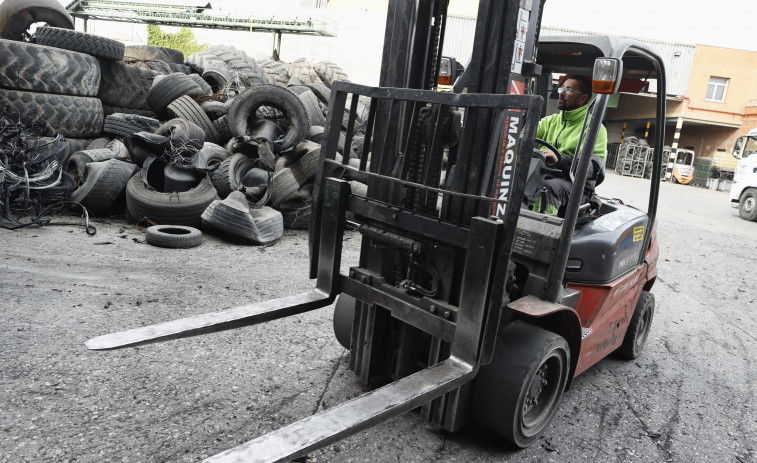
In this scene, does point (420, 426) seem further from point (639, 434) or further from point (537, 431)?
point (639, 434)

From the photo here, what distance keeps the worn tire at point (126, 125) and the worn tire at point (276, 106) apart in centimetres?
115

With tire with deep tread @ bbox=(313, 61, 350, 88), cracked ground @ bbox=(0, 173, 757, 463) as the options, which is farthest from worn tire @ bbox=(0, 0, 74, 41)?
tire with deep tread @ bbox=(313, 61, 350, 88)

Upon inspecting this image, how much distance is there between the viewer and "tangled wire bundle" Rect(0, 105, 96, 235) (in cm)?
641

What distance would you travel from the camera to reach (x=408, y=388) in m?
2.42

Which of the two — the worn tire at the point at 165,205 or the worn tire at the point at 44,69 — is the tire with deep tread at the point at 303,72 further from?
the worn tire at the point at 165,205

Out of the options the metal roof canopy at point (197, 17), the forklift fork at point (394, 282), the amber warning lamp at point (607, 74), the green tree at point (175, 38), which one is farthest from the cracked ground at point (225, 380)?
the green tree at point (175, 38)

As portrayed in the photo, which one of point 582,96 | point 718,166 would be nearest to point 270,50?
point 718,166

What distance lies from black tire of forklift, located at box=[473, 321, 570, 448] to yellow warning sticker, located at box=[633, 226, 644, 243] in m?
1.38

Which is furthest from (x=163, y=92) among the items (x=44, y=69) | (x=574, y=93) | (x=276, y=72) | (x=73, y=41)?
A: (x=276, y=72)

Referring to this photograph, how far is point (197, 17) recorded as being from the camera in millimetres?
36781

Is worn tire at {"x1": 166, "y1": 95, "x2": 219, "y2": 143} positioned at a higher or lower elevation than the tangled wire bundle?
higher

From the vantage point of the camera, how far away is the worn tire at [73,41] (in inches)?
317

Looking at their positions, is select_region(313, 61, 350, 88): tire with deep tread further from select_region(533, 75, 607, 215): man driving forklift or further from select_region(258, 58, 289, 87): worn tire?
select_region(533, 75, 607, 215): man driving forklift

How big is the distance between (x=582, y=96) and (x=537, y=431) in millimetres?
2475
